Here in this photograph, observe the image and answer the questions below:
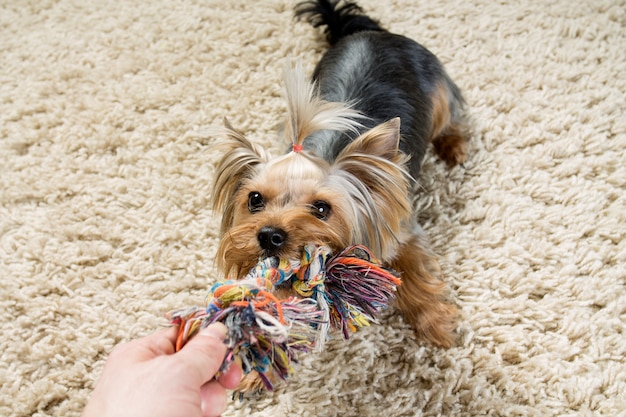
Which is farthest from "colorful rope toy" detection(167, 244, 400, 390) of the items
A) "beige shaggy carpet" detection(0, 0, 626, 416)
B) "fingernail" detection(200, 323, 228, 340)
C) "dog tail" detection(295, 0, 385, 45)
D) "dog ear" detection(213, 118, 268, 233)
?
"dog tail" detection(295, 0, 385, 45)

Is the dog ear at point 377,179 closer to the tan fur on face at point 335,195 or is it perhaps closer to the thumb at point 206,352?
the tan fur on face at point 335,195

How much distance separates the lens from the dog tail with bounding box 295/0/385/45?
194 cm

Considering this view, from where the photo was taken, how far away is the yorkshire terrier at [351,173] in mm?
1113

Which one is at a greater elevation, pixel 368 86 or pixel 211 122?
pixel 368 86

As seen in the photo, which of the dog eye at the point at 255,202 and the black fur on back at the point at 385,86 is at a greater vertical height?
the black fur on back at the point at 385,86

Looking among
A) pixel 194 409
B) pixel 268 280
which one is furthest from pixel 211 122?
pixel 194 409

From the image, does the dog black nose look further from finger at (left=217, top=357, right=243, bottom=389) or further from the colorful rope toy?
finger at (left=217, top=357, right=243, bottom=389)

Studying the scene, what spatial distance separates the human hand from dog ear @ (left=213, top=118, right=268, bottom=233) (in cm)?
53

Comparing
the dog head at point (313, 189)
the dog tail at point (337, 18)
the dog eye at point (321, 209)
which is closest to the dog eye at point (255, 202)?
the dog head at point (313, 189)

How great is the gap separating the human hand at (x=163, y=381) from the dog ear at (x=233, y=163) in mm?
528

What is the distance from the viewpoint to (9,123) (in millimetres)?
2031

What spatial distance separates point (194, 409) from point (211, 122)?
1.43 meters

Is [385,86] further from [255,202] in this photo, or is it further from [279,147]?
[255,202]

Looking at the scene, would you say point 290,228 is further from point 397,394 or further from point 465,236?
point 465,236
